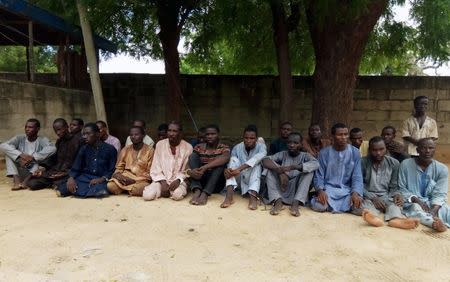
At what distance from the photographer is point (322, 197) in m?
4.97

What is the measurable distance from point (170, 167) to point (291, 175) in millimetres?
1612

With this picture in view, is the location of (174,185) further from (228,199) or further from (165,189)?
(228,199)

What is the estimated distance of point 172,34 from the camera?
8133 millimetres

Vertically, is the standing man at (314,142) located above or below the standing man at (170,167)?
above

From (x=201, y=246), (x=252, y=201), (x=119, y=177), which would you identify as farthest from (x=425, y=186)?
(x=119, y=177)

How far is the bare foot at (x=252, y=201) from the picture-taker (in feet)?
16.5

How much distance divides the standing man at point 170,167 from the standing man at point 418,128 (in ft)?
10.1

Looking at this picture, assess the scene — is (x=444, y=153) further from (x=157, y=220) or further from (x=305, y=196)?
(x=157, y=220)

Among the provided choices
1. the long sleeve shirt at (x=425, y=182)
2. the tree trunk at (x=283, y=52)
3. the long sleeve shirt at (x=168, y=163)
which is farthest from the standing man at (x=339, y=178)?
the tree trunk at (x=283, y=52)

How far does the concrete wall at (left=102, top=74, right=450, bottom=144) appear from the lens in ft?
30.8

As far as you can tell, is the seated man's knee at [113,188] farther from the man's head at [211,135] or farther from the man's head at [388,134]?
the man's head at [388,134]

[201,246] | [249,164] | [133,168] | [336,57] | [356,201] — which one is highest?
[336,57]

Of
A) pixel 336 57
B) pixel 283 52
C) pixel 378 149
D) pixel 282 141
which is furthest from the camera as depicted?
pixel 283 52

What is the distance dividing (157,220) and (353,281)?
7.23 ft
